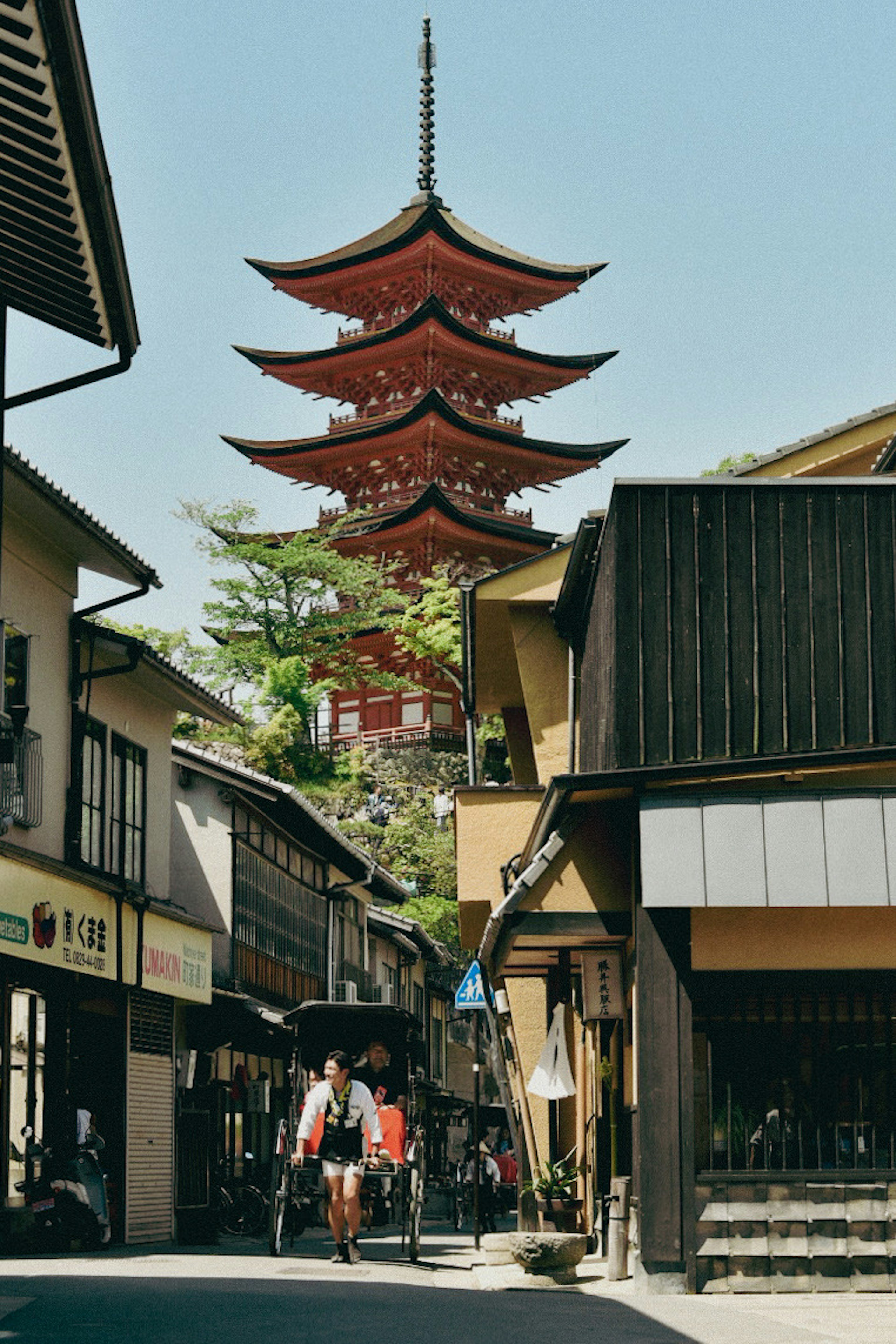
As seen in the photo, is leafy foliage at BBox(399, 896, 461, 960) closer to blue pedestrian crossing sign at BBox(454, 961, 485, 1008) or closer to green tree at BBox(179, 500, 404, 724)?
green tree at BBox(179, 500, 404, 724)

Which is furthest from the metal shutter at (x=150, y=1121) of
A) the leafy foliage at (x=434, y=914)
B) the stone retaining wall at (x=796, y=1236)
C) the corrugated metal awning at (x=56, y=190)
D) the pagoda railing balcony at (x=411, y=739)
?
the pagoda railing balcony at (x=411, y=739)

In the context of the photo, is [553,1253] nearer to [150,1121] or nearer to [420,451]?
[150,1121]

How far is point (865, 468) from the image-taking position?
19.4 metres

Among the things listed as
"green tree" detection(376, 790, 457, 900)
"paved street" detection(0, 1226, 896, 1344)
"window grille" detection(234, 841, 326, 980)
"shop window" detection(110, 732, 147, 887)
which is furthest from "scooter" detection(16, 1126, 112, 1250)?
"green tree" detection(376, 790, 457, 900)

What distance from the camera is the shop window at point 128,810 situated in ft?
73.0

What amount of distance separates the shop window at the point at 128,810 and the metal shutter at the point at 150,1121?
1.55m

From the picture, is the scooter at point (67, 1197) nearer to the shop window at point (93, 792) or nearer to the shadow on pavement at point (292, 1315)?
the shop window at point (93, 792)

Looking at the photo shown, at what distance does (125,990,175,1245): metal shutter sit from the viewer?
854 inches

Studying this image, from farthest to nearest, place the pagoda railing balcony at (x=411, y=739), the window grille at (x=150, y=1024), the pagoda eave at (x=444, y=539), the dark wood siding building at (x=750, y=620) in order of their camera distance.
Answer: the pagoda eave at (x=444, y=539), the pagoda railing balcony at (x=411, y=739), the window grille at (x=150, y=1024), the dark wood siding building at (x=750, y=620)

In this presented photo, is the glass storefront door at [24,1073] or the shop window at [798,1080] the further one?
the glass storefront door at [24,1073]

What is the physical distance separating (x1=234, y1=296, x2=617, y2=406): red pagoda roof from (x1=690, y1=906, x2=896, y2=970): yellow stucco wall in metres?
56.3

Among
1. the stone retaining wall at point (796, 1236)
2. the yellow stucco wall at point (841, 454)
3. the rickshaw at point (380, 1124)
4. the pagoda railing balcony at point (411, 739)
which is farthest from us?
the pagoda railing balcony at point (411, 739)

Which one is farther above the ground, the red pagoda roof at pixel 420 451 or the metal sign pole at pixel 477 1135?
the red pagoda roof at pixel 420 451

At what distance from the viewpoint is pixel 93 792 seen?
21344 millimetres
